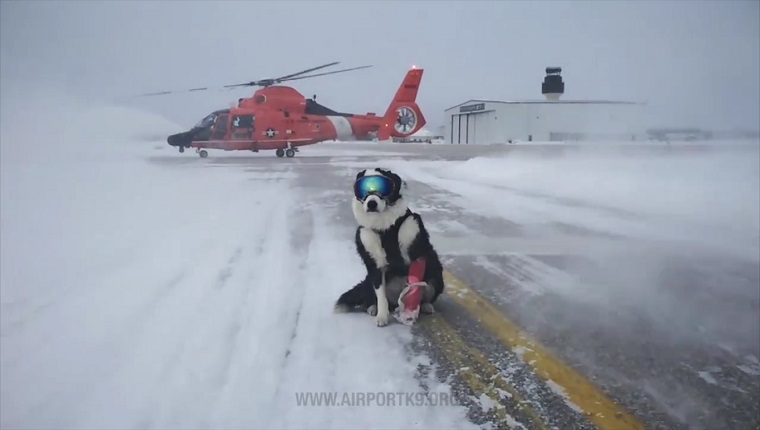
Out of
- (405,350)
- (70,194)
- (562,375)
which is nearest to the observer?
(562,375)

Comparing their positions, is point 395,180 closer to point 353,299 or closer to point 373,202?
point 373,202

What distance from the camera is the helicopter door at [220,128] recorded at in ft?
66.8

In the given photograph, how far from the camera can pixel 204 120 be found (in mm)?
20797

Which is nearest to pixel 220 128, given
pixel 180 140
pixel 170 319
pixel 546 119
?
pixel 180 140

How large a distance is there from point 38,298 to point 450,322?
359 cm

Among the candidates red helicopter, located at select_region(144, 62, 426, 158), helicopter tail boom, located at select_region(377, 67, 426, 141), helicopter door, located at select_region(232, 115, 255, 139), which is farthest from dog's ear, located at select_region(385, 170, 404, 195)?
helicopter door, located at select_region(232, 115, 255, 139)

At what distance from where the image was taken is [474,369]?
Result: 332cm

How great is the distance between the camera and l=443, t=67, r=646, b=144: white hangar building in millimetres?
7906

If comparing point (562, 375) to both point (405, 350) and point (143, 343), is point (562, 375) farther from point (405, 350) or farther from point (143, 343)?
point (143, 343)

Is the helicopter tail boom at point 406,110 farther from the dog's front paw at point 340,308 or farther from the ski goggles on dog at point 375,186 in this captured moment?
the ski goggles on dog at point 375,186

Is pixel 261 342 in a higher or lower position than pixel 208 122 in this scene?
lower

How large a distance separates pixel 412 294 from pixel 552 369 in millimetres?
1142

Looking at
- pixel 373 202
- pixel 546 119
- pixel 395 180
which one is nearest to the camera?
pixel 373 202

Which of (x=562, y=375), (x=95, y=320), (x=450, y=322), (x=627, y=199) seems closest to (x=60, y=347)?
(x=95, y=320)
